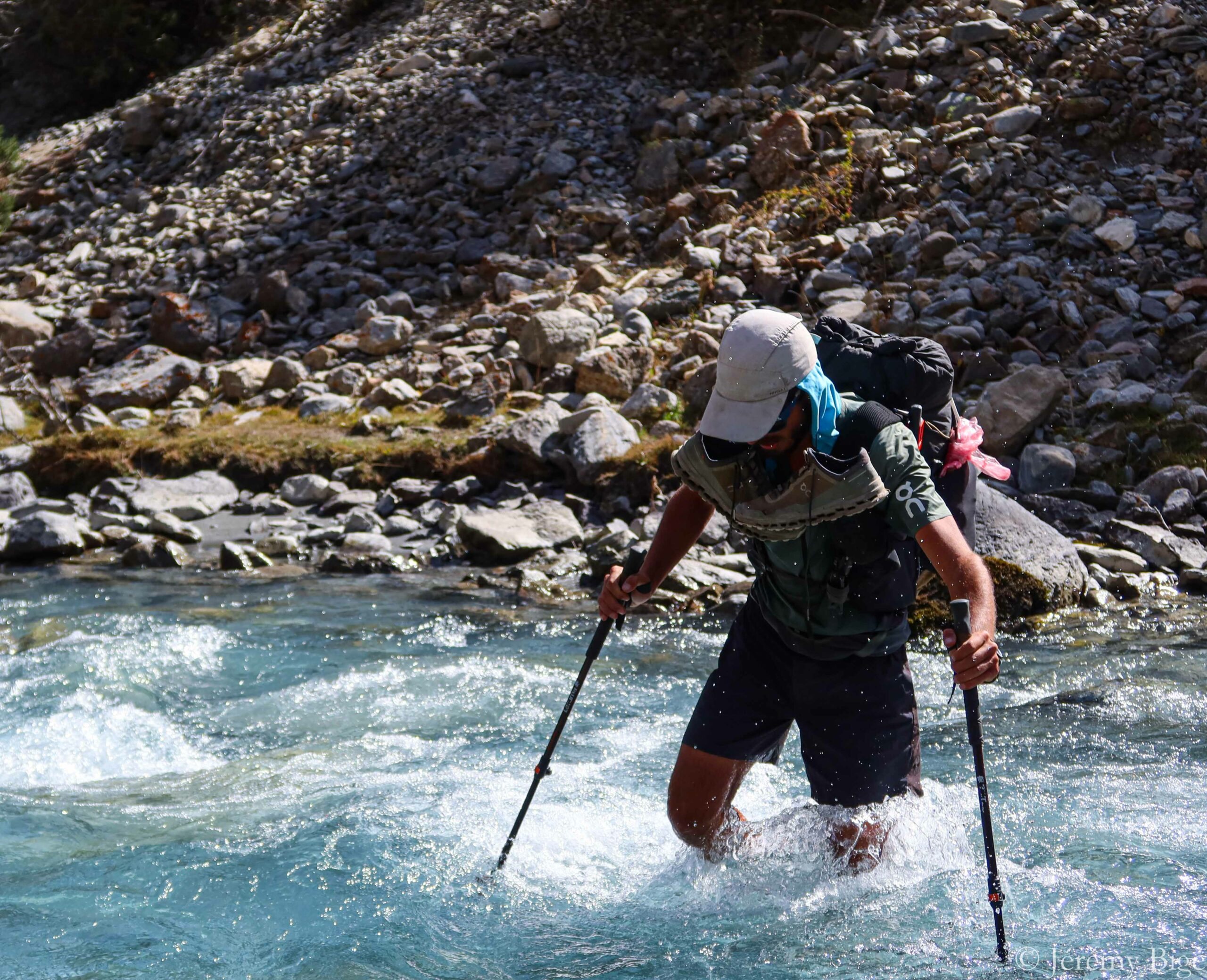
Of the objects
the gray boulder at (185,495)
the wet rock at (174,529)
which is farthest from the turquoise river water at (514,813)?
the gray boulder at (185,495)

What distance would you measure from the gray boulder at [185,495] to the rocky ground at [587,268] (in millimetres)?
37

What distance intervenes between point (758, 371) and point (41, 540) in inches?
388

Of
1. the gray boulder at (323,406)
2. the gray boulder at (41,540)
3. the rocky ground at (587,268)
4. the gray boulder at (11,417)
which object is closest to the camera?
the rocky ground at (587,268)

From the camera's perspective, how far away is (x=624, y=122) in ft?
61.5

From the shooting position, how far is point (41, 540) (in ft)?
36.8

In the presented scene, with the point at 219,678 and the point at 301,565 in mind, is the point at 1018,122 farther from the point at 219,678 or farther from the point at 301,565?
the point at 219,678

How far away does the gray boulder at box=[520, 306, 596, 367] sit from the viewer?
524 inches

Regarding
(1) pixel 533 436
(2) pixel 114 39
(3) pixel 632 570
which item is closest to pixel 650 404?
(1) pixel 533 436

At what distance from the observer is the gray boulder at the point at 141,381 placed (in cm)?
1513

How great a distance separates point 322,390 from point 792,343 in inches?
460

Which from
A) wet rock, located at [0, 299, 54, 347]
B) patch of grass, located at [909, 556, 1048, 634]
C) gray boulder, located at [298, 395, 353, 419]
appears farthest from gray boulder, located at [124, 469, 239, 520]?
patch of grass, located at [909, 556, 1048, 634]

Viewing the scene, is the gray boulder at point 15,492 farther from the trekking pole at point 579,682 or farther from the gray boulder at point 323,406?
the trekking pole at point 579,682

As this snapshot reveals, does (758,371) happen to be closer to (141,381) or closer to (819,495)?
(819,495)

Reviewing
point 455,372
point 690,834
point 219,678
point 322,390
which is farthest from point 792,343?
point 322,390
